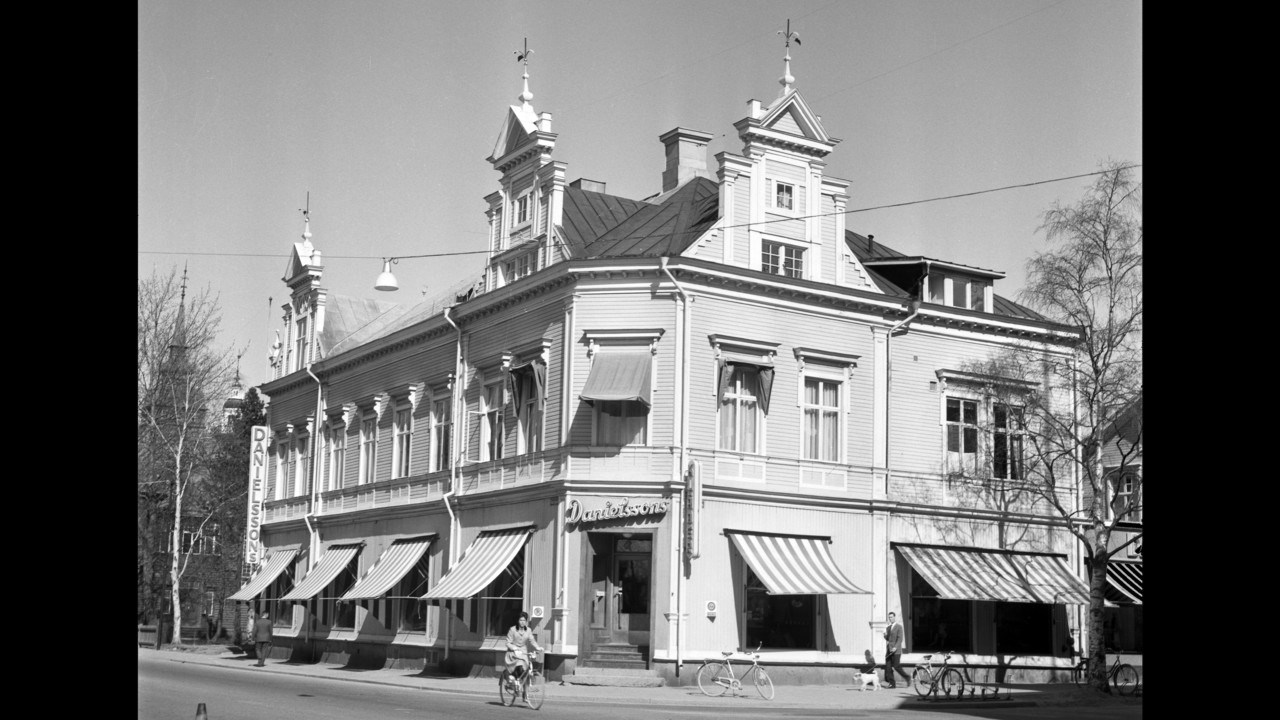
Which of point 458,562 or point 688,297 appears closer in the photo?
point 688,297

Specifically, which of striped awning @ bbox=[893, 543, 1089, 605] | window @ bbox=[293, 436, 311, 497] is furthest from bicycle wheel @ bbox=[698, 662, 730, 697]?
window @ bbox=[293, 436, 311, 497]

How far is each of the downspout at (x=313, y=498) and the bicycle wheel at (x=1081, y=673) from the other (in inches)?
984

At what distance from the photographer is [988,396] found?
1494 inches

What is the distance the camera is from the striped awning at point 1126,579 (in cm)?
3844

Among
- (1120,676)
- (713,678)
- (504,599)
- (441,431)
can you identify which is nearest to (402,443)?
(441,431)

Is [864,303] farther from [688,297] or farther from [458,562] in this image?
[458,562]

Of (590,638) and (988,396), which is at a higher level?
(988,396)

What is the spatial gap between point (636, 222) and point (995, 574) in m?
13.7

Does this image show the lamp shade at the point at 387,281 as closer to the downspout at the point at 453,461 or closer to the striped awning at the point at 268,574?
the downspout at the point at 453,461

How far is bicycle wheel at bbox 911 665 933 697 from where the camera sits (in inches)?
1176

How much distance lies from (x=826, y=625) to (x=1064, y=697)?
5.86 metres

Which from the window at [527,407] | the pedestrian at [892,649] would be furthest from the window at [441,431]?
the pedestrian at [892,649]
